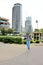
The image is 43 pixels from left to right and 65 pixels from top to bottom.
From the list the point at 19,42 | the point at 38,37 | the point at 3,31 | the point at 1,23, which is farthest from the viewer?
the point at 1,23

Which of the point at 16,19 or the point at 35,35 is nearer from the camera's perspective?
the point at 35,35

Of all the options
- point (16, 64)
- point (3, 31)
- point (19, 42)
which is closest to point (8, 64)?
point (16, 64)

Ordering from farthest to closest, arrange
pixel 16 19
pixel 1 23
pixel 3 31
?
pixel 16 19 → pixel 1 23 → pixel 3 31

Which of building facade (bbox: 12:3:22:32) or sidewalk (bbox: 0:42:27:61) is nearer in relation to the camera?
sidewalk (bbox: 0:42:27:61)

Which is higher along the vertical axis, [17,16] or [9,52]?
[17,16]

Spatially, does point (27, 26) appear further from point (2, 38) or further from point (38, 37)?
point (2, 38)

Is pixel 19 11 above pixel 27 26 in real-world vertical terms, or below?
above

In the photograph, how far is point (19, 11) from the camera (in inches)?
4387

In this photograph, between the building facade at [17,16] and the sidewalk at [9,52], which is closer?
the sidewalk at [9,52]

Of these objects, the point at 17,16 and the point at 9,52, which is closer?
the point at 9,52

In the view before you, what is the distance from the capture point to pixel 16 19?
11900 centimetres

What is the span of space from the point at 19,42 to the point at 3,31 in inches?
2012

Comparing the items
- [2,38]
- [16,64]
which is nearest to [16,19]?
[2,38]

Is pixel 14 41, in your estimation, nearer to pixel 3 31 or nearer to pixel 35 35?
pixel 35 35
